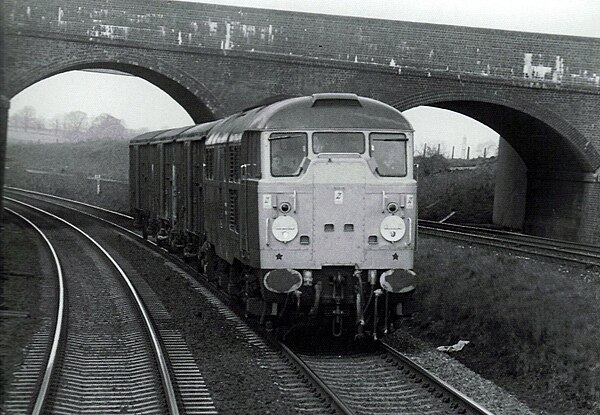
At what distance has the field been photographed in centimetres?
928

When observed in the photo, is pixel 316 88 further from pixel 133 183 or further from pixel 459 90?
pixel 133 183

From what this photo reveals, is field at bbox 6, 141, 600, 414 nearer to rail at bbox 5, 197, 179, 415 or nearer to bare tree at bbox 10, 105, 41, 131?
bare tree at bbox 10, 105, 41, 131

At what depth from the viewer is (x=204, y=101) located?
2709cm

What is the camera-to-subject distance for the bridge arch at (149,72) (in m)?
25.7

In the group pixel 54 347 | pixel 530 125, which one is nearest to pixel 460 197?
pixel 530 125

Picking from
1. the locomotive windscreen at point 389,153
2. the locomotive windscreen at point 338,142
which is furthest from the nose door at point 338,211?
the locomotive windscreen at point 389,153

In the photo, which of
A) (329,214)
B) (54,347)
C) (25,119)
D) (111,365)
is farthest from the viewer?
(329,214)

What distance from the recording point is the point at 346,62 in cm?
2794

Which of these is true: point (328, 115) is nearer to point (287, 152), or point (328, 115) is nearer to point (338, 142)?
point (338, 142)

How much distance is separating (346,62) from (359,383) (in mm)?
19650

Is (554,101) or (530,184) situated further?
(530,184)

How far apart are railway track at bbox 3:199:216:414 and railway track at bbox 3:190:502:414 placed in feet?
3.40

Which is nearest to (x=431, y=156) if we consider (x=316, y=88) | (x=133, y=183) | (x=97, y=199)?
(x=97, y=199)

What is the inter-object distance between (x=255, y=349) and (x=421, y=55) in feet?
63.1
